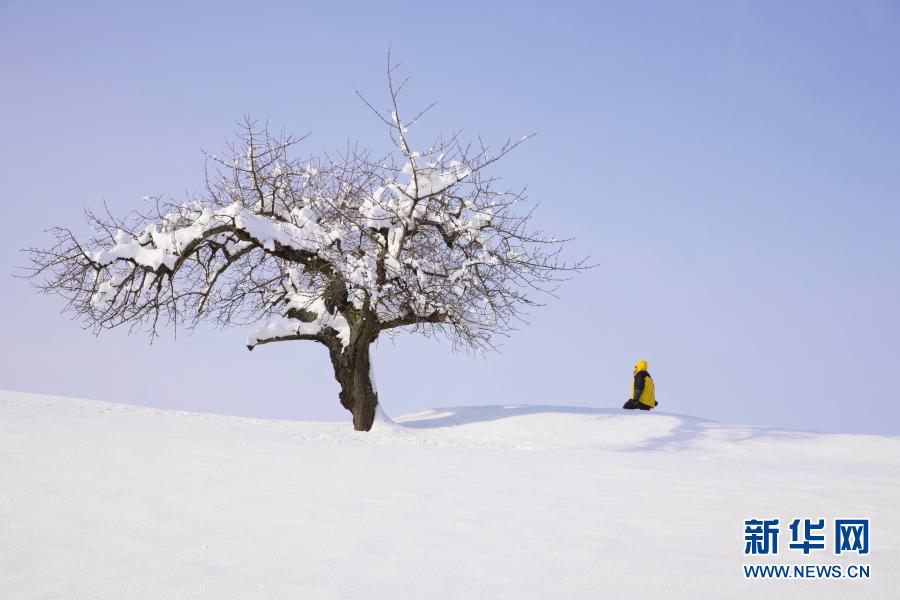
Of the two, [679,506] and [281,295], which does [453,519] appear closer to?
[679,506]

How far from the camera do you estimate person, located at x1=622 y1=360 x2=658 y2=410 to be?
53.6 ft

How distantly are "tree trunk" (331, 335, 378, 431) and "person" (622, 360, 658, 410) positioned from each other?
225 inches

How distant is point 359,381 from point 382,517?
369 inches

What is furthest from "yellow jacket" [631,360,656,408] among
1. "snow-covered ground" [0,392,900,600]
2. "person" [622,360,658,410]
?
"snow-covered ground" [0,392,900,600]

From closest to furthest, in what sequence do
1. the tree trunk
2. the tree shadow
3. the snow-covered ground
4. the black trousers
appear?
the snow-covered ground → the tree trunk → the tree shadow → the black trousers

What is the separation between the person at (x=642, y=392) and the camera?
16.3m

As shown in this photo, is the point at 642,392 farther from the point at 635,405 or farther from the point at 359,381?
the point at 359,381

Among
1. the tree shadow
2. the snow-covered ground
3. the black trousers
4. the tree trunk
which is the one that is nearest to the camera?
the snow-covered ground

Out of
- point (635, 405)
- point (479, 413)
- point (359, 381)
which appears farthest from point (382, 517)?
point (635, 405)

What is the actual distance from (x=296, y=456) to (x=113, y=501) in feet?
6.90

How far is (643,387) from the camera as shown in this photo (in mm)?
16375

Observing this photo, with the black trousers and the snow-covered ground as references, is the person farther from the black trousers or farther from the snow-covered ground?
the snow-covered ground

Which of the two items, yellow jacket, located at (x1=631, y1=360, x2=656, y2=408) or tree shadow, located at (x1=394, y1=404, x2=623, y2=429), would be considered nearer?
tree shadow, located at (x1=394, y1=404, x2=623, y2=429)

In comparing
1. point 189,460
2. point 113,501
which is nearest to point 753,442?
point 189,460
